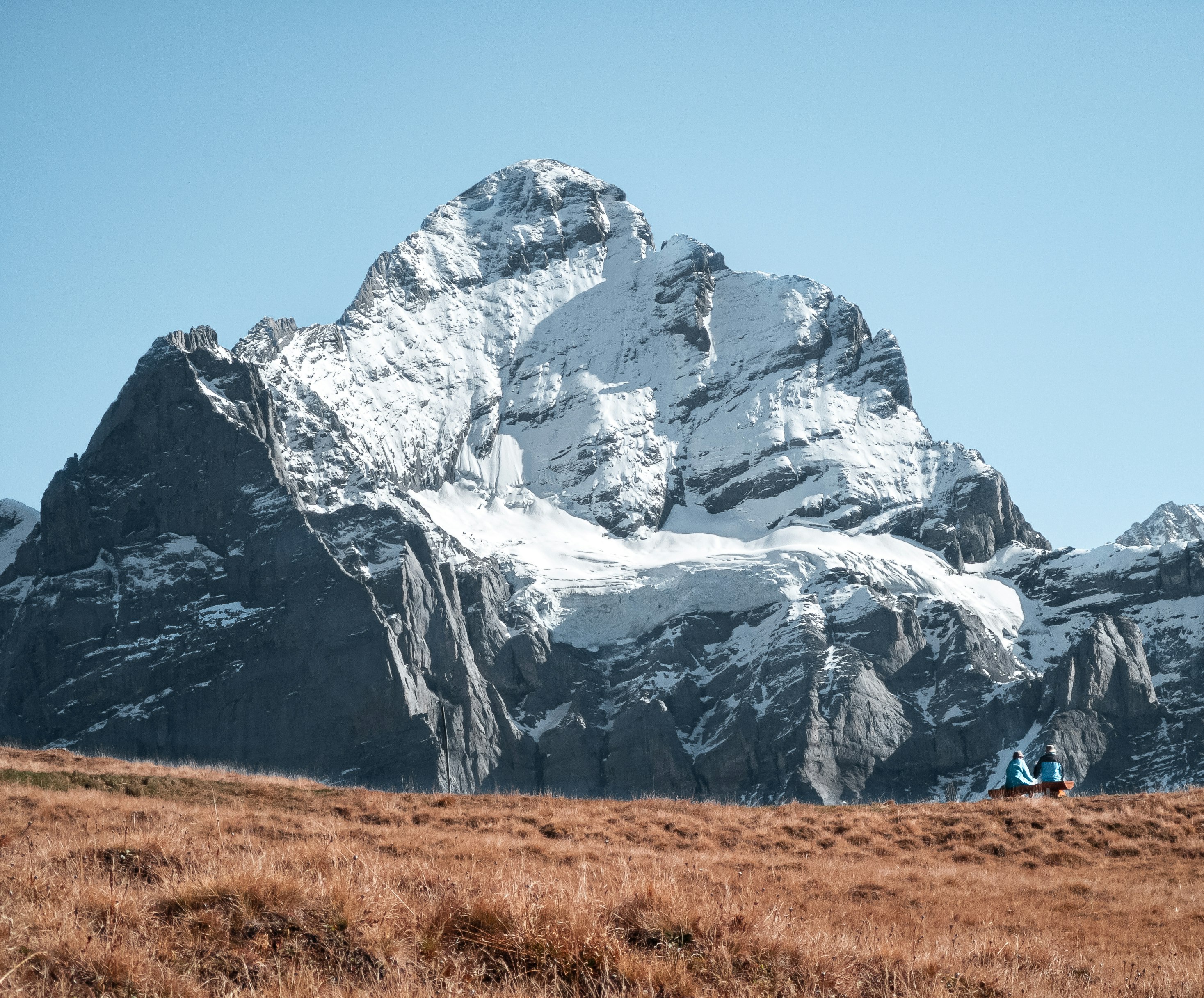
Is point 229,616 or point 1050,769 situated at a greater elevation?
point 229,616

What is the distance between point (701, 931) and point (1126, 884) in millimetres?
10323

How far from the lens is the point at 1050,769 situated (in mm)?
29719

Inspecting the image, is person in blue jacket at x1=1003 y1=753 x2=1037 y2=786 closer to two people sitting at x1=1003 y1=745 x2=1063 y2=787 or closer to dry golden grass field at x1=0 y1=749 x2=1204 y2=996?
two people sitting at x1=1003 y1=745 x2=1063 y2=787

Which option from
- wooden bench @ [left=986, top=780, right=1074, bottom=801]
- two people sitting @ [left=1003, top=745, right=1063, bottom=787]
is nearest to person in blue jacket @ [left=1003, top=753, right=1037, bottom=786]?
two people sitting @ [left=1003, top=745, right=1063, bottom=787]

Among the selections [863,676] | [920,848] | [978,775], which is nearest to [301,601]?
[863,676]

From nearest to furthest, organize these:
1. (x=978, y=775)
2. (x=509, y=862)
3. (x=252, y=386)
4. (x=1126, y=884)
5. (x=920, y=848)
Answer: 1. (x=509, y=862)
2. (x=1126, y=884)
3. (x=920, y=848)
4. (x=978, y=775)
5. (x=252, y=386)

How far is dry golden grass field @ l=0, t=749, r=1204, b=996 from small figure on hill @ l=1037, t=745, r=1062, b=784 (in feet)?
20.0

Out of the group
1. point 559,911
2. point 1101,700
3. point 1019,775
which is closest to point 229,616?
point 1101,700

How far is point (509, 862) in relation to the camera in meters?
15.2

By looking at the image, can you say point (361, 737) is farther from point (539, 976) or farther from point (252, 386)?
point (539, 976)

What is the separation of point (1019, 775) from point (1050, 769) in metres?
0.92

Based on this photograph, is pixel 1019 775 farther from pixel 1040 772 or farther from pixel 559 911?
pixel 559 911

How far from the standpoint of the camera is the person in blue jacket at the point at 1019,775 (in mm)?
30000


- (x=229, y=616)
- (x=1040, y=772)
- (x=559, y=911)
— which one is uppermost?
(x=229, y=616)
